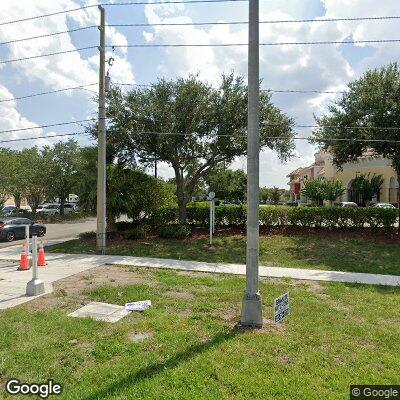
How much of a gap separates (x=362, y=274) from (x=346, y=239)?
4.81 metres

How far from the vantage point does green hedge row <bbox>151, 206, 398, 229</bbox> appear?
51.3 feet

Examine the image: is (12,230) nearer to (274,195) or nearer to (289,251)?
(289,251)

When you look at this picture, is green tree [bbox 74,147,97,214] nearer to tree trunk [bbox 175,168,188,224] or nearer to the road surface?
tree trunk [bbox 175,168,188,224]

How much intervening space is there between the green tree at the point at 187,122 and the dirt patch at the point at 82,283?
696cm

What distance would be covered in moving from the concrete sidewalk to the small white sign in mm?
3889

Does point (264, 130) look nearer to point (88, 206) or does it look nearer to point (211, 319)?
point (88, 206)

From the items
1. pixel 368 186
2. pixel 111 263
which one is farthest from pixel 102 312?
pixel 368 186

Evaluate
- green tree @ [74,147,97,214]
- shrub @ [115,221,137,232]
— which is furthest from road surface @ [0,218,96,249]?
shrub @ [115,221,137,232]

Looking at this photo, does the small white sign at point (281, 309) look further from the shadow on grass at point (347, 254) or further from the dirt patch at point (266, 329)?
the shadow on grass at point (347, 254)

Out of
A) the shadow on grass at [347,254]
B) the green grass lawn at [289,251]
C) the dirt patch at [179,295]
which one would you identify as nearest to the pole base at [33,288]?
the dirt patch at [179,295]

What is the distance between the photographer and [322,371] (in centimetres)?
409

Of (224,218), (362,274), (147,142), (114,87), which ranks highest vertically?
(114,87)

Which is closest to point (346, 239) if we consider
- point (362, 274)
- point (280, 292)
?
point (362, 274)

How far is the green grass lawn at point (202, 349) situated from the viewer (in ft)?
12.3
